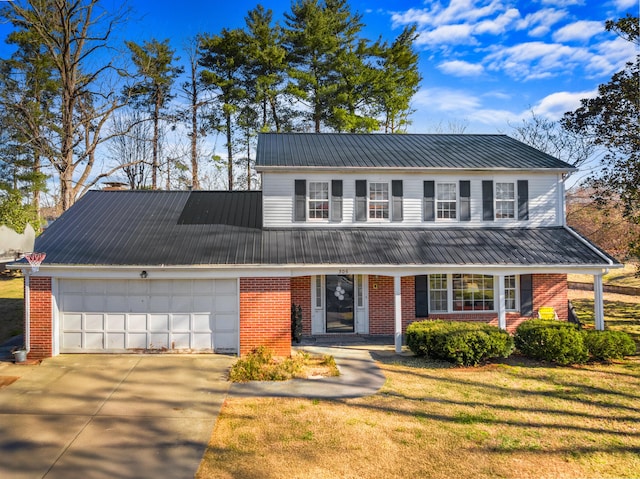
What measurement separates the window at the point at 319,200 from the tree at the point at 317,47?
1438 cm

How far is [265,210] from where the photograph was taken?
43.2ft

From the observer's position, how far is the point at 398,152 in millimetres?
14953

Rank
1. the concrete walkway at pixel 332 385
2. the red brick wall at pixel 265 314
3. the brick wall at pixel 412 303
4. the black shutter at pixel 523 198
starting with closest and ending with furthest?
the concrete walkway at pixel 332 385, the red brick wall at pixel 265 314, the brick wall at pixel 412 303, the black shutter at pixel 523 198

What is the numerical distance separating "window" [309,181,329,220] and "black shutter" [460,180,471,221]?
476 cm

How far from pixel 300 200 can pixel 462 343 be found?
6711 mm

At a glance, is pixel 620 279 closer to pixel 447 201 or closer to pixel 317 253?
pixel 447 201

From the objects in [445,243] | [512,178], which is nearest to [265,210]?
[445,243]

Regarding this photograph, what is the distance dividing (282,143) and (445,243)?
7427mm

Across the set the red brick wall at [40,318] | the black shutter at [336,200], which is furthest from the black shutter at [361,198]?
the red brick wall at [40,318]

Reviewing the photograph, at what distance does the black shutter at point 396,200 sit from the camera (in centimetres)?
1360

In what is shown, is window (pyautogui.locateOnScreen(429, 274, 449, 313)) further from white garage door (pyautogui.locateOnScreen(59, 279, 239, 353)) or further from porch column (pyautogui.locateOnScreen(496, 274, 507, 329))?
white garage door (pyautogui.locateOnScreen(59, 279, 239, 353))

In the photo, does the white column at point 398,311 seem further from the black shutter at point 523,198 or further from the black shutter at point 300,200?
the black shutter at point 523,198

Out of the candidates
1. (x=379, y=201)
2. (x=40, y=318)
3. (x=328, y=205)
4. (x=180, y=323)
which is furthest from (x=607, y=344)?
(x=40, y=318)

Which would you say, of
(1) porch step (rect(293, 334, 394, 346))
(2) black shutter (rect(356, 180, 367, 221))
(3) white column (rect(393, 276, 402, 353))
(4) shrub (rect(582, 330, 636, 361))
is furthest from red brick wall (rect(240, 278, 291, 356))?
(4) shrub (rect(582, 330, 636, 361))
